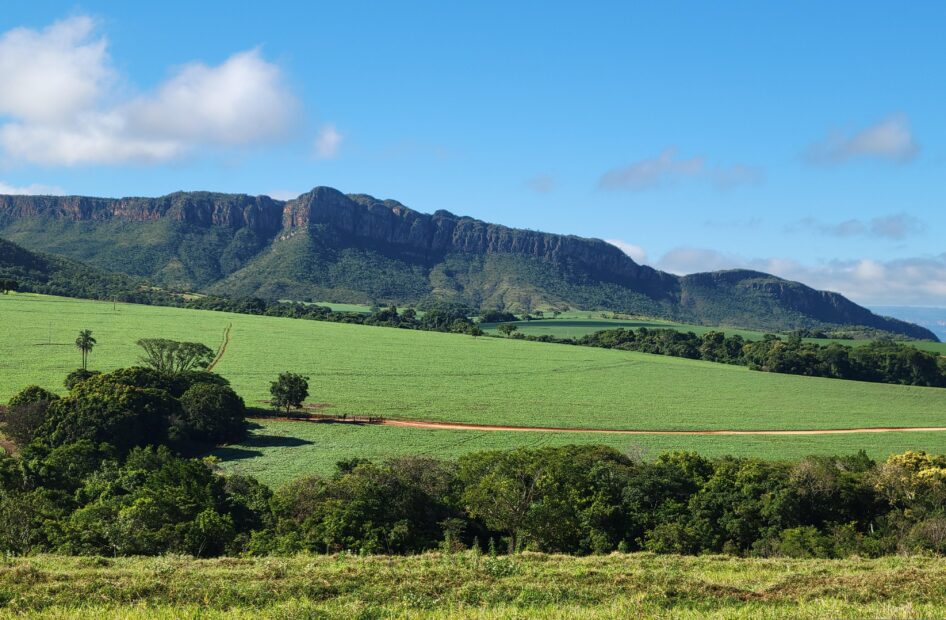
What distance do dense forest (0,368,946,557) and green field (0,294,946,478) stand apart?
21.3 metres

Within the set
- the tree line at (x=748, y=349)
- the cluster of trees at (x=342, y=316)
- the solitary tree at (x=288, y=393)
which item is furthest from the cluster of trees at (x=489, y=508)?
the cluster of trees at (x=342, y=316)

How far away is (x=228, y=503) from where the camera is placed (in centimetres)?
3769

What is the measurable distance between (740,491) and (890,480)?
32.9ft

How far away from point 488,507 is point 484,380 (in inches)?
2628

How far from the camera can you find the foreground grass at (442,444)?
55306 mm

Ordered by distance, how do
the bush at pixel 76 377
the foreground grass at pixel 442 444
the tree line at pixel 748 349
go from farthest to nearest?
the tree line at pixel 748 349, the bush at pixel 76 377, the foreground grass at pixel 442 444

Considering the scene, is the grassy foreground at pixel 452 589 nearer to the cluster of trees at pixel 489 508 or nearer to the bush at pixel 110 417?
the cluster of trees at pixel 489 508

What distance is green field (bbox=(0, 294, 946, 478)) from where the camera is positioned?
78.6 meters

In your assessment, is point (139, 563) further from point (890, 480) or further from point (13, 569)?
point (890, 480)

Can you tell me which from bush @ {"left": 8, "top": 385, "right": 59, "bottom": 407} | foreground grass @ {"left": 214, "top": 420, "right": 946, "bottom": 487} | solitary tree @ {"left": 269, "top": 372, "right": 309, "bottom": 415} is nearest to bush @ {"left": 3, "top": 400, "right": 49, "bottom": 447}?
bush @ {"left": 8, "top": 385, "right": 59, "bottom": 407}

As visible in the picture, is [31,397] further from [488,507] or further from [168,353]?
[488,507]

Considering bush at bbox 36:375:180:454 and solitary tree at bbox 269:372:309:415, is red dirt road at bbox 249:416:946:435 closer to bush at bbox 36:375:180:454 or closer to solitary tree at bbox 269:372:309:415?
solitary tree at bbox 269:372:309:415

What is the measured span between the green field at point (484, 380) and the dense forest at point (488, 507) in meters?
21.3

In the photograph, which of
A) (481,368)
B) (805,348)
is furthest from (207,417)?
(805,348)
